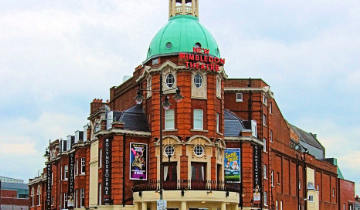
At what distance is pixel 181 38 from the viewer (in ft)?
193

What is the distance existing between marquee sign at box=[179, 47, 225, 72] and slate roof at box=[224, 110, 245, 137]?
681 cm

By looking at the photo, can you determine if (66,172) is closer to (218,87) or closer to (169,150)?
(169,150)

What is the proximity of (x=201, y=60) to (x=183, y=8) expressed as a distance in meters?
6.27

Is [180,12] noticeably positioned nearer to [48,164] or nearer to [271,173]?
[271,173]

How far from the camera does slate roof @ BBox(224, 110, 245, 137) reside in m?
62.9

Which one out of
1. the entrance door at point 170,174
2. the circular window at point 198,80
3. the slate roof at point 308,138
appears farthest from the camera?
the slate roof at point 308,138

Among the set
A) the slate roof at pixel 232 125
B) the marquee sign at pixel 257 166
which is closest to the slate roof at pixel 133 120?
the slate roof at pixel 232 125

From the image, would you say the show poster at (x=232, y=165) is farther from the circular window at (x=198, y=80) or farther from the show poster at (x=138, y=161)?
the show poster at (x=138, y=161)

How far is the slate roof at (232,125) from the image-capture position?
6294 centimetres

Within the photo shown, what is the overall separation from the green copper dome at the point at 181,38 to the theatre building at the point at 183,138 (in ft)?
0.30

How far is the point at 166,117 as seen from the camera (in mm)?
57656

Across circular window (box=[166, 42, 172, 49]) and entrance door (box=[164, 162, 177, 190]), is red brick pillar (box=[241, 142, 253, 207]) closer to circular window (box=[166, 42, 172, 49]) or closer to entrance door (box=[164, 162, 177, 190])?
entrance door (box=[164, 162, 177, 190])

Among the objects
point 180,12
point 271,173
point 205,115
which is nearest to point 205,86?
point 205,115

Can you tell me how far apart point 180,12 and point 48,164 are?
33270 mm
